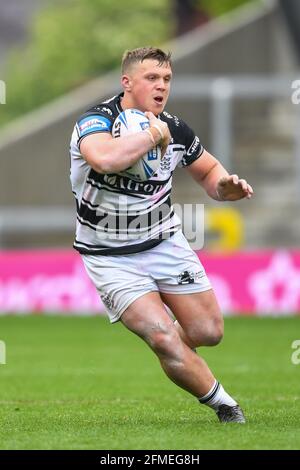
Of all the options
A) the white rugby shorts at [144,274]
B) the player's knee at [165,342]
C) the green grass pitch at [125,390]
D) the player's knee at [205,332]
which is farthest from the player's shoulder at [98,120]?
the green grass pitch at [125,390]

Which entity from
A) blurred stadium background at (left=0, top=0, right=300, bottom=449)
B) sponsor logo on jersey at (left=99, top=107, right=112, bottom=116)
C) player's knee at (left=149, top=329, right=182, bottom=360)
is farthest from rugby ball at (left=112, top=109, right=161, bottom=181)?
blurred stadium background at (left=0, top=0, right=300, bottom=449)

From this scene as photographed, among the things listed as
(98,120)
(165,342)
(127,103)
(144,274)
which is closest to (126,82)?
(127,103)

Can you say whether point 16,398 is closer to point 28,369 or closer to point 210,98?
point 28,369

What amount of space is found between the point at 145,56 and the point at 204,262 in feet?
35.8

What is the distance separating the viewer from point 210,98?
22969 mm

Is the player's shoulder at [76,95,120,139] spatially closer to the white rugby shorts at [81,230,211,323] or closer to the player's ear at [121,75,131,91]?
the player's ear at [121,75,131,91]

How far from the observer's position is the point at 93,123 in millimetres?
8570

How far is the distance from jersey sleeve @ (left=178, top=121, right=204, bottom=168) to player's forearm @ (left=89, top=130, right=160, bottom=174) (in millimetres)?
817

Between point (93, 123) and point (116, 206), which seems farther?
point (116, 206)

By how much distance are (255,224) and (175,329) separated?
47.7 ft

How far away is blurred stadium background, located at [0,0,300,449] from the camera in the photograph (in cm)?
945

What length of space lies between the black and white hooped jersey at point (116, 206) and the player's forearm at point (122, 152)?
38 cm

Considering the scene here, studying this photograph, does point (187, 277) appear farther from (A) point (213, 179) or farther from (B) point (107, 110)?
(B) point (107, 110)

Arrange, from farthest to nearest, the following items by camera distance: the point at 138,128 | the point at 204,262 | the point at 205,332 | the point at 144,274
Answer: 1. the point at 204,262
2. the point at 205,332
3. the point at 144,274
4. the point at 138,128
